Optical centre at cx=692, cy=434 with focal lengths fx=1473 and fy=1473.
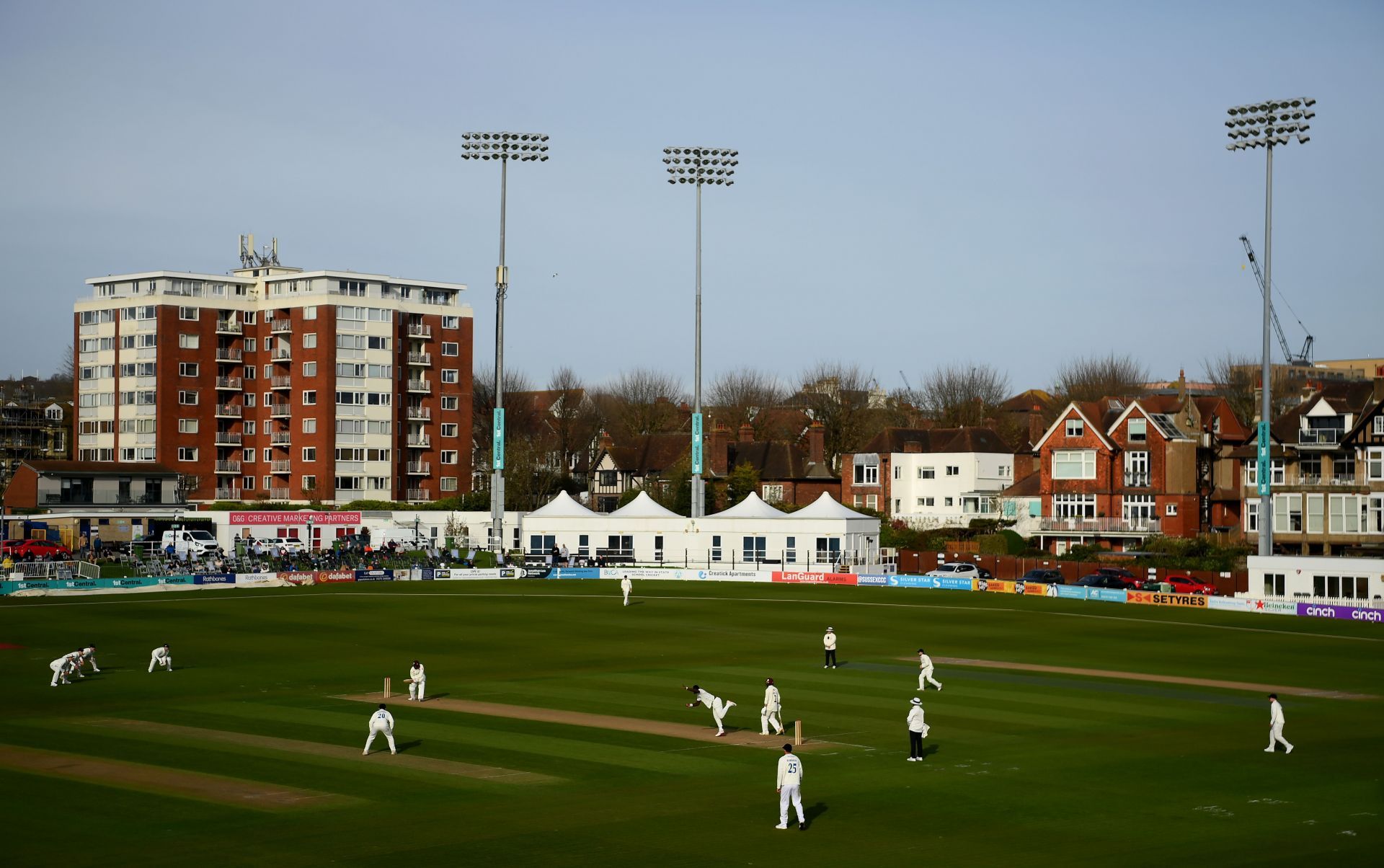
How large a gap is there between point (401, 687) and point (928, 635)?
24326 mm

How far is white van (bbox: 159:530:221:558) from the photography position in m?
89.4

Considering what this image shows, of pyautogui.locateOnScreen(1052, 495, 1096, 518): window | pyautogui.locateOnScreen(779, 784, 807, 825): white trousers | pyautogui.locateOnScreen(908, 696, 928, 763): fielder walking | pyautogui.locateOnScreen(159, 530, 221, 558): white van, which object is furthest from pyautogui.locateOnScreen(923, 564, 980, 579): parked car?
pyautogui.locateOnScreen(779, 784, 807, 825): white trousers

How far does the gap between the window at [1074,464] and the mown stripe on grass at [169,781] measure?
3209 inches

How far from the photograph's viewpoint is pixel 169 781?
28922 mm

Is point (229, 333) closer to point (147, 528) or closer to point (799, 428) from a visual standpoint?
point (147, 528)

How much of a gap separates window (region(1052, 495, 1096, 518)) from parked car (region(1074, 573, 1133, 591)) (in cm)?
2273

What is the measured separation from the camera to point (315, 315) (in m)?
118

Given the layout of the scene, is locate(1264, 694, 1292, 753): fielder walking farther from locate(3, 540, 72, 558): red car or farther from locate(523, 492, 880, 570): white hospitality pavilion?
locate(3, 540, 72, 558): red car

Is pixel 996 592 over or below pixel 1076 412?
below

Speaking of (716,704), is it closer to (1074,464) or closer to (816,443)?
(1074,464)

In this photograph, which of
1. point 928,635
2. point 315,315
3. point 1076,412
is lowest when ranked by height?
point 928,635

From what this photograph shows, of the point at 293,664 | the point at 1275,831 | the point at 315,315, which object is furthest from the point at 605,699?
the point at 315,315

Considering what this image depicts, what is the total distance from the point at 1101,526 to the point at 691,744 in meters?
72.5

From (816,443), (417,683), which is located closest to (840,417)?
(816,443)
